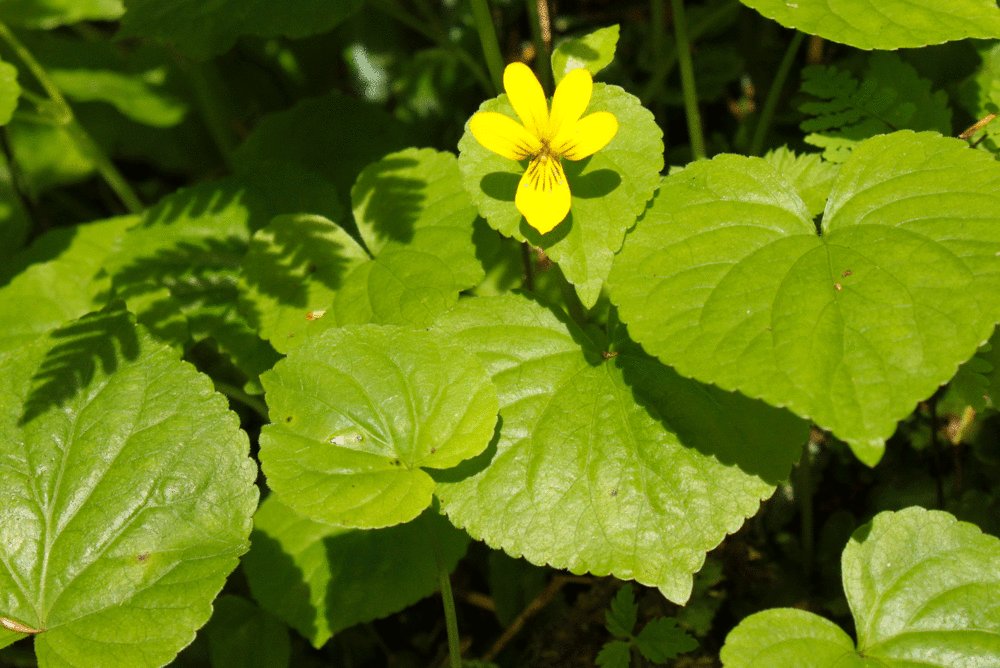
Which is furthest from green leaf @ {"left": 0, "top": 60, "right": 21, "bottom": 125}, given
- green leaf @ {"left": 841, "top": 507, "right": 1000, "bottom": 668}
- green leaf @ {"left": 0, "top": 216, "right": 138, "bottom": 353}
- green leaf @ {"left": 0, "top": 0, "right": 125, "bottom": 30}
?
green leaf @ {"left": 841, "top": 507, "right": 1000, "bottom": 668}

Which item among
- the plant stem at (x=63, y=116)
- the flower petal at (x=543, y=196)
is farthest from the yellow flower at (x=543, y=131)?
the plant stem at (x=63, y=116)

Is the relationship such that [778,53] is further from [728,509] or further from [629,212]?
[728,509]

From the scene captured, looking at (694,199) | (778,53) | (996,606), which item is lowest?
(996,606)

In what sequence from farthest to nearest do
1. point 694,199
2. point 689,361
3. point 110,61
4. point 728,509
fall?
point 110,61 → point 694,199 → point 728,509 → point 689,361

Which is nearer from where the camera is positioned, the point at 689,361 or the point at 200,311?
the point at 689,361

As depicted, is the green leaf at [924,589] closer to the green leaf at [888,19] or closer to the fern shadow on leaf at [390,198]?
the green leaf at [888,19]

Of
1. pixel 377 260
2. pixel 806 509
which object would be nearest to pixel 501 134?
pixel 377 260

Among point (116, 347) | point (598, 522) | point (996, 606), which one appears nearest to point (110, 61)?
point (116, 347)
